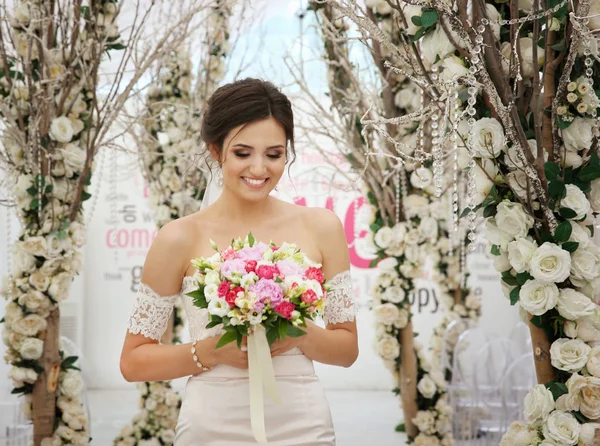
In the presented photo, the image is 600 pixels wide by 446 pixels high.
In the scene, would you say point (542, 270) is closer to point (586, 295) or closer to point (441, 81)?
point (586, 295)

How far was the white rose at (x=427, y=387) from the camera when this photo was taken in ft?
15.3

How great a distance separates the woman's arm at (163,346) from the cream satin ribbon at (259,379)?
0.14 meters

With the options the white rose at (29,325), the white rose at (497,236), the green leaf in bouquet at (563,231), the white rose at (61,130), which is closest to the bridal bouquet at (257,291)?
the white rose at (497,236)

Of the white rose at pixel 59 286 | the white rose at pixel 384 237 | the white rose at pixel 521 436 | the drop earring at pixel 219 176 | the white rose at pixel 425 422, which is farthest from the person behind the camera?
the white rose at pixel 425 422

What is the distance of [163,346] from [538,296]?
1.08 m

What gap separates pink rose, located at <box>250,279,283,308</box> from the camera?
6.14ft

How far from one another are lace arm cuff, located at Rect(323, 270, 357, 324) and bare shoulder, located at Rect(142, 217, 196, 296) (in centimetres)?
45

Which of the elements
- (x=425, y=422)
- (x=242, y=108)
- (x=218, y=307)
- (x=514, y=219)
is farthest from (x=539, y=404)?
(x=425, y=422)

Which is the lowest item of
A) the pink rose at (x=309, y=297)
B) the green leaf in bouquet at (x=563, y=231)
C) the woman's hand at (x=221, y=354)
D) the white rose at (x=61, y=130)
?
the woman's hand at (x=221, y=354)

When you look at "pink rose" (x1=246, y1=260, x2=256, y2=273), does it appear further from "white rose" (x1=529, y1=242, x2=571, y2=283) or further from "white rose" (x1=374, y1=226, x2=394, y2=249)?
"white rose" (x1=374, y1=226, x2=394, y2=249)

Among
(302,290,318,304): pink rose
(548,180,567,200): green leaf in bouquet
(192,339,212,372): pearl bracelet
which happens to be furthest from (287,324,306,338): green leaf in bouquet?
(548,180,567,200): green leaf in bouquet

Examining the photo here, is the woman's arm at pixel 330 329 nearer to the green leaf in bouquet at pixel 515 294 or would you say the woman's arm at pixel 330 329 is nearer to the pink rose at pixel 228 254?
the pink rose at pixel 228 254

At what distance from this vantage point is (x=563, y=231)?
2.15 m

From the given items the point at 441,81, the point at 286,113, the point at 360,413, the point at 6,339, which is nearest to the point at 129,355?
the point at 286,113
